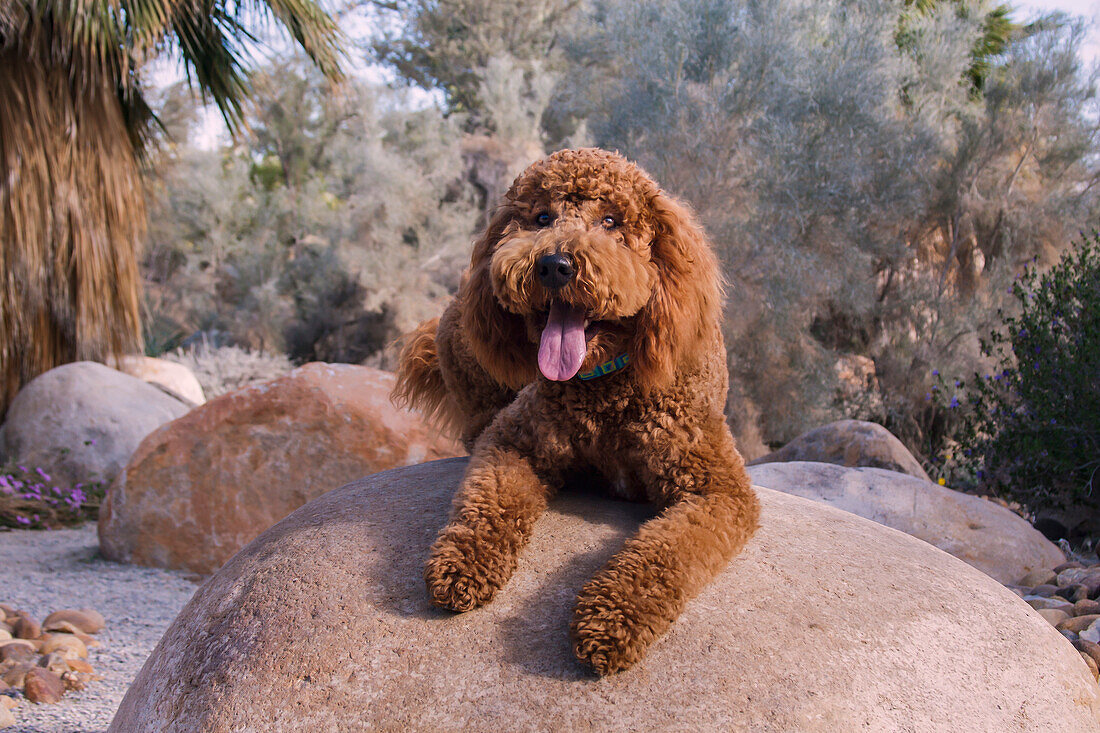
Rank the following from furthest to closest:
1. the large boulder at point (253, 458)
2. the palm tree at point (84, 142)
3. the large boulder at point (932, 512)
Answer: the palm tree at point (84, 142)
the large boulder at point (253, 458)
the large boulder at point (932, 512)

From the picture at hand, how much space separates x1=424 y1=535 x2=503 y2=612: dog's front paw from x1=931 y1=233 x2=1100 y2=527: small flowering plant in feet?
16.2

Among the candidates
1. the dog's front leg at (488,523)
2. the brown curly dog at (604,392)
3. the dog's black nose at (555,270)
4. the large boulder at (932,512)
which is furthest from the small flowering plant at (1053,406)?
the dog's black nose at (555,270)

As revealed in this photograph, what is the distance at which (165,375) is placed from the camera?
10.7 metres

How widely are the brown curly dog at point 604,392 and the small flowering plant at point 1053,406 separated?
4178 millimetres

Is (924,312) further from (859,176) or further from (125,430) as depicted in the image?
(125,430)

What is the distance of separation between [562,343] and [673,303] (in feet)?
1.24

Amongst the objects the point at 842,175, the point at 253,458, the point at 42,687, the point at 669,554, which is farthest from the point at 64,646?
the point at 842,175

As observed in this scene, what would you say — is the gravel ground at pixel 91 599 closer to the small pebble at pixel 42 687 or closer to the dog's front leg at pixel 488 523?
the small pebble at pixel 42 687

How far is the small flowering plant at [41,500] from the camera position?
7.02 m

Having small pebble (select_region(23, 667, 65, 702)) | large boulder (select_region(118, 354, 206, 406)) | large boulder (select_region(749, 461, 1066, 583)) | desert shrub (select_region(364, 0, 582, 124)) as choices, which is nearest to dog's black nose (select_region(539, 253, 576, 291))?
small pebble (select_region(23, 667, 65, 702))

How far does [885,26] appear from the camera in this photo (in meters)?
9.93

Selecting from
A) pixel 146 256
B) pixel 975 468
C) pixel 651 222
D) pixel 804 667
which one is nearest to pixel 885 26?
pixel 975 468

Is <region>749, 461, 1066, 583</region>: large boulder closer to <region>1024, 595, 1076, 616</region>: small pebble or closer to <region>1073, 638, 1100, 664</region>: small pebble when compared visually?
<region>1024, 595, 1076, 616</region>: small pebble

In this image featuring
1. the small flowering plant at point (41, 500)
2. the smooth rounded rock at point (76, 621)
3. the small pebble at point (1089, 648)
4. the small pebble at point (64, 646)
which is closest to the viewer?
the small pebble at point (1089, 648)
